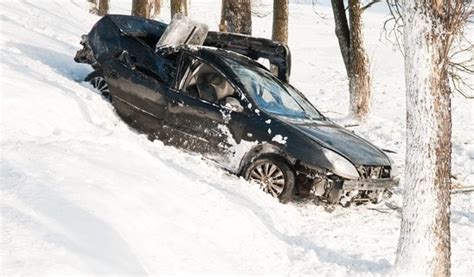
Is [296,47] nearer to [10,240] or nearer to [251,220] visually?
[251,220]

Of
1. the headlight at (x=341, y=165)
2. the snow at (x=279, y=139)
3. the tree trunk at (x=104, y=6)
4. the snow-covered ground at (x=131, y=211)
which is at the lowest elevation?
the snow-covered ground at (x=131, y=211)

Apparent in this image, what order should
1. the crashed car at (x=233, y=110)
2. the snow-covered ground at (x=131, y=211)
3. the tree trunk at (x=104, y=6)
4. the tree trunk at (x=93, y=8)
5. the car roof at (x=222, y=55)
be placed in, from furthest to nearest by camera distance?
the tree trunk at (x=93, y=8)
the tree trunk at (x=104, y=6)
the car roof at (x=222, y=55)
the crashed car at (x=233, y=110)
the snow-covered ground at (x=131, y=211)

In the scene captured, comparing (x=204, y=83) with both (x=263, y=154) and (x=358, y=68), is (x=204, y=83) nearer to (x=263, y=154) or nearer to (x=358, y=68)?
(x=263, y=154)

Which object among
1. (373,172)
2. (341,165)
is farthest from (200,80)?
(373,172)

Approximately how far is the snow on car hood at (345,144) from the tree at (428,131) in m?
1.80

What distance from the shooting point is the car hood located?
21.3ft

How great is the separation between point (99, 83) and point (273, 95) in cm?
292

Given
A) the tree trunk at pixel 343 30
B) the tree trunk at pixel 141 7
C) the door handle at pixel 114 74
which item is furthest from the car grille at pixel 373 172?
the tree trunk at pixel 141 7

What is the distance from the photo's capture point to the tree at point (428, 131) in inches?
175

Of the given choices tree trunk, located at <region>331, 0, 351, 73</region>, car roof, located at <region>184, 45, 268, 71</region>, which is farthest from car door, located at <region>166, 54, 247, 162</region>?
tree trunk, located at <region>331, 0, 351, 73</region>

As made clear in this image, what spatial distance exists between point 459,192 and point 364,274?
357 centimetres

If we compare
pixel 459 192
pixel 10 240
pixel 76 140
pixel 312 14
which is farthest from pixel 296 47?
pixel 10 240

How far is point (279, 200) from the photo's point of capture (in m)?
6.46

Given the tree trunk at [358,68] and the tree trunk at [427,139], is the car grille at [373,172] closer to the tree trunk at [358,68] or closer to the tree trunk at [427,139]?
the tree trunk at [427,139]
